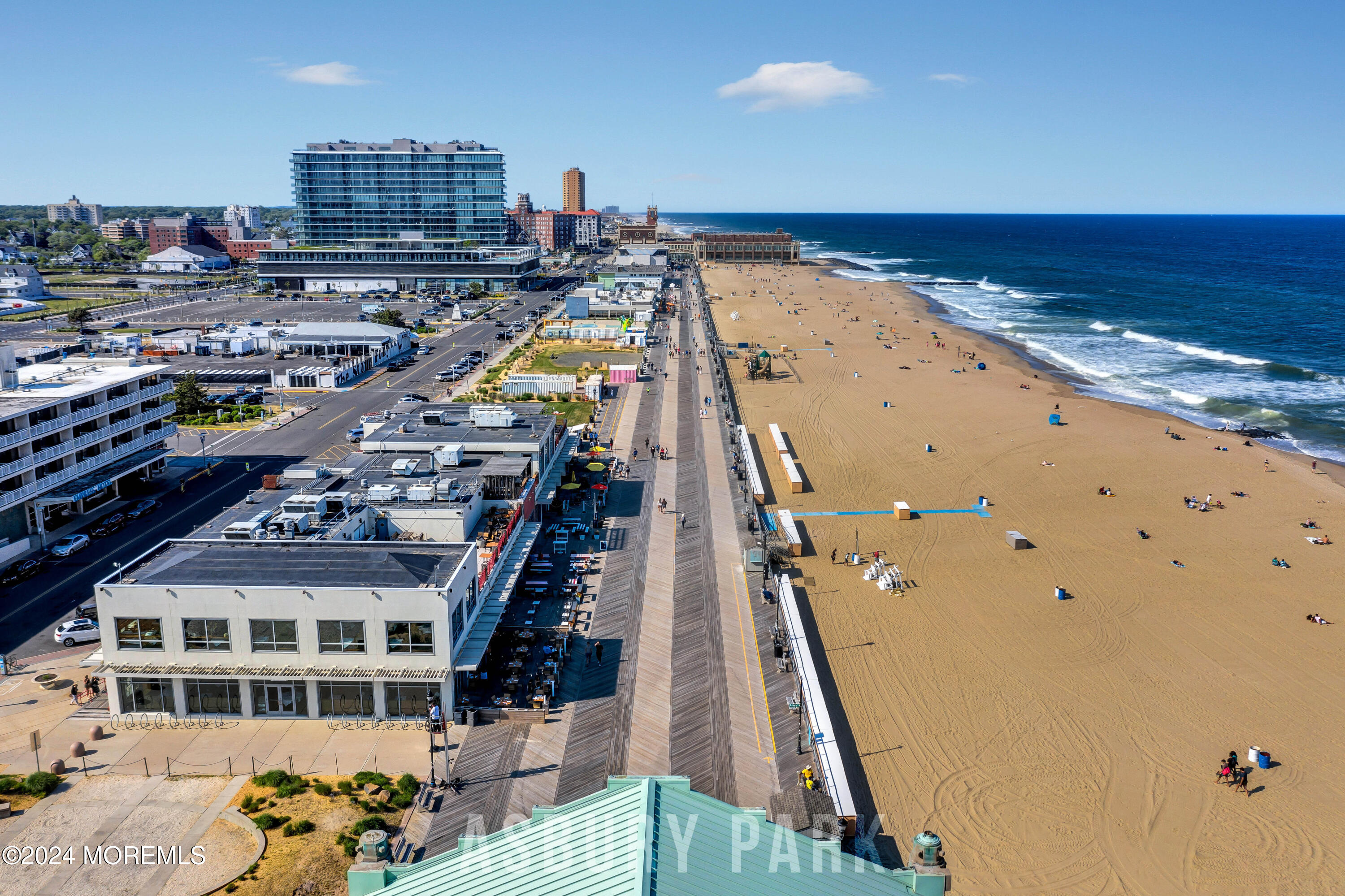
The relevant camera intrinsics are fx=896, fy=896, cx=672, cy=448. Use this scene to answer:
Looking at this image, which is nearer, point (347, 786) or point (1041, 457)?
point (347, 786)

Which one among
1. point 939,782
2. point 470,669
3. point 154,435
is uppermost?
point 154,435

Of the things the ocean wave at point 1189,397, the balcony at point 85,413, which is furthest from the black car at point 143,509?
the ocean wave at point 1189,397

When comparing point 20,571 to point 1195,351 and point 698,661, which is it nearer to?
point 698,661

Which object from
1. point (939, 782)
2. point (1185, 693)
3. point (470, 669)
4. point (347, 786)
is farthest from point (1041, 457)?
Answer: point (347, 786)

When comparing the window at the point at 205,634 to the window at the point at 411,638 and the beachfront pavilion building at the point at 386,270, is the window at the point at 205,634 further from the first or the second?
the beachfront pavilion building at the point at 386,270

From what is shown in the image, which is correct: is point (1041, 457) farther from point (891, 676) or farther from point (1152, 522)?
point (891, 676)

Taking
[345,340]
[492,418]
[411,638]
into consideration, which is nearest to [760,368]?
[492,418]

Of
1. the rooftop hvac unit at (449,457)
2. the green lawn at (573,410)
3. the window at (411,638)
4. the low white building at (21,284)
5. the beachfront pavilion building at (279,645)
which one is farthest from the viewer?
the low white building at (21,284)
